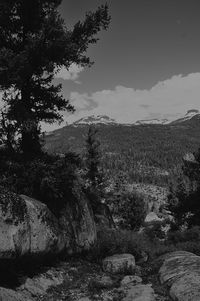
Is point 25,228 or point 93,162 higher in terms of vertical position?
point 93,162

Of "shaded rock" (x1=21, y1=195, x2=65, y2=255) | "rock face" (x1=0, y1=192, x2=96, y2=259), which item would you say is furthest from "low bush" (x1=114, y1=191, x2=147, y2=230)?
"shaded rock" (x1=21, y1=195, x2=65, y2=255)

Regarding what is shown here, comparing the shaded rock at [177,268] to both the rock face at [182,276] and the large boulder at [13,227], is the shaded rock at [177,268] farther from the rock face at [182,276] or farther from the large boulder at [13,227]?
the large boulder at [13,227]

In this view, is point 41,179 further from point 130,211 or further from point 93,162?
point 130,211

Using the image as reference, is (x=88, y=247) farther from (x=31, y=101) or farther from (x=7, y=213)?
(x=31, y=101)

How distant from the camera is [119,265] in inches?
551

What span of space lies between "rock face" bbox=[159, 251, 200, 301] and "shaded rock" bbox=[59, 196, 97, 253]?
3750mm

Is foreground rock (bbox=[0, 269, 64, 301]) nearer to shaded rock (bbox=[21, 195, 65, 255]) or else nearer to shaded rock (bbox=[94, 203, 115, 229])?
shaded rock (bbox=[21, 195, 65, 255])

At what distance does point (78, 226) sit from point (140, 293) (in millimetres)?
5175

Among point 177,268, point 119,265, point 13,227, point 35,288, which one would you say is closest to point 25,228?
point 13,227

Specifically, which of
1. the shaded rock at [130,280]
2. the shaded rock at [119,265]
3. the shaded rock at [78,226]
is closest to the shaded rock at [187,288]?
the shaded rock at [130,280]

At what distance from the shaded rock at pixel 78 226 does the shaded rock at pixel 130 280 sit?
A: 2810 millimetres

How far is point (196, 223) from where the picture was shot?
3516 centimetres

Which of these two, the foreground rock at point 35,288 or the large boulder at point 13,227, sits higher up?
the large boulder at point 13,227

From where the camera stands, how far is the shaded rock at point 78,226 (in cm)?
1411
